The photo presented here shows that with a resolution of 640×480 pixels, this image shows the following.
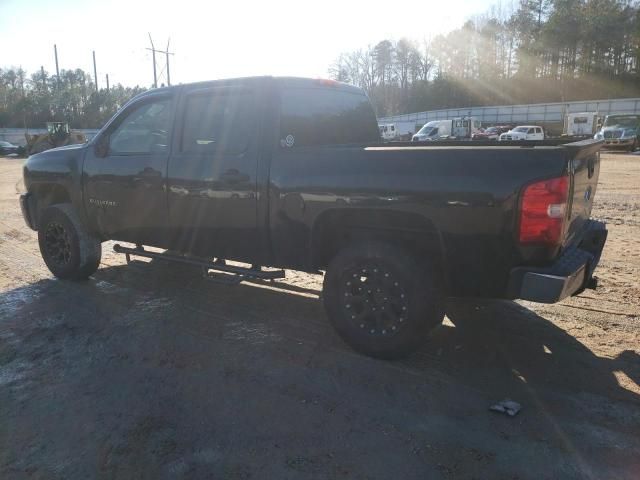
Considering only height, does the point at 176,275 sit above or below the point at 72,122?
below

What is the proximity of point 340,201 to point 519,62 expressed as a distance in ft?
268

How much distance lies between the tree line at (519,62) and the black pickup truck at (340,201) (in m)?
69.2

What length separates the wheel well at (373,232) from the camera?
367 cm

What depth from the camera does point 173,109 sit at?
496 cm

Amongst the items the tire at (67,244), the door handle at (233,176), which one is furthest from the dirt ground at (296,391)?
the door handle at (233,176)

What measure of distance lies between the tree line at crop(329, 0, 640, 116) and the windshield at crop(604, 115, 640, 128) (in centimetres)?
3196


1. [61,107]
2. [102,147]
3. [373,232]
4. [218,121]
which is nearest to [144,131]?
[102,147]

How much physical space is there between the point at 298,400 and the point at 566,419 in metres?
1.64

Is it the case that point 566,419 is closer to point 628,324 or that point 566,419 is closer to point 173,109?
point 628,324

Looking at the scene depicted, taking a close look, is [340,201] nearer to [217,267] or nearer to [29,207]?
[217,267]

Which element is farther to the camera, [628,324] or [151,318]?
[151,318]

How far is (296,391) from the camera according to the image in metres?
3.55

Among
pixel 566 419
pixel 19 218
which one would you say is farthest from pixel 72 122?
pixel 566 419

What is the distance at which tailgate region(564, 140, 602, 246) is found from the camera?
336 cm
